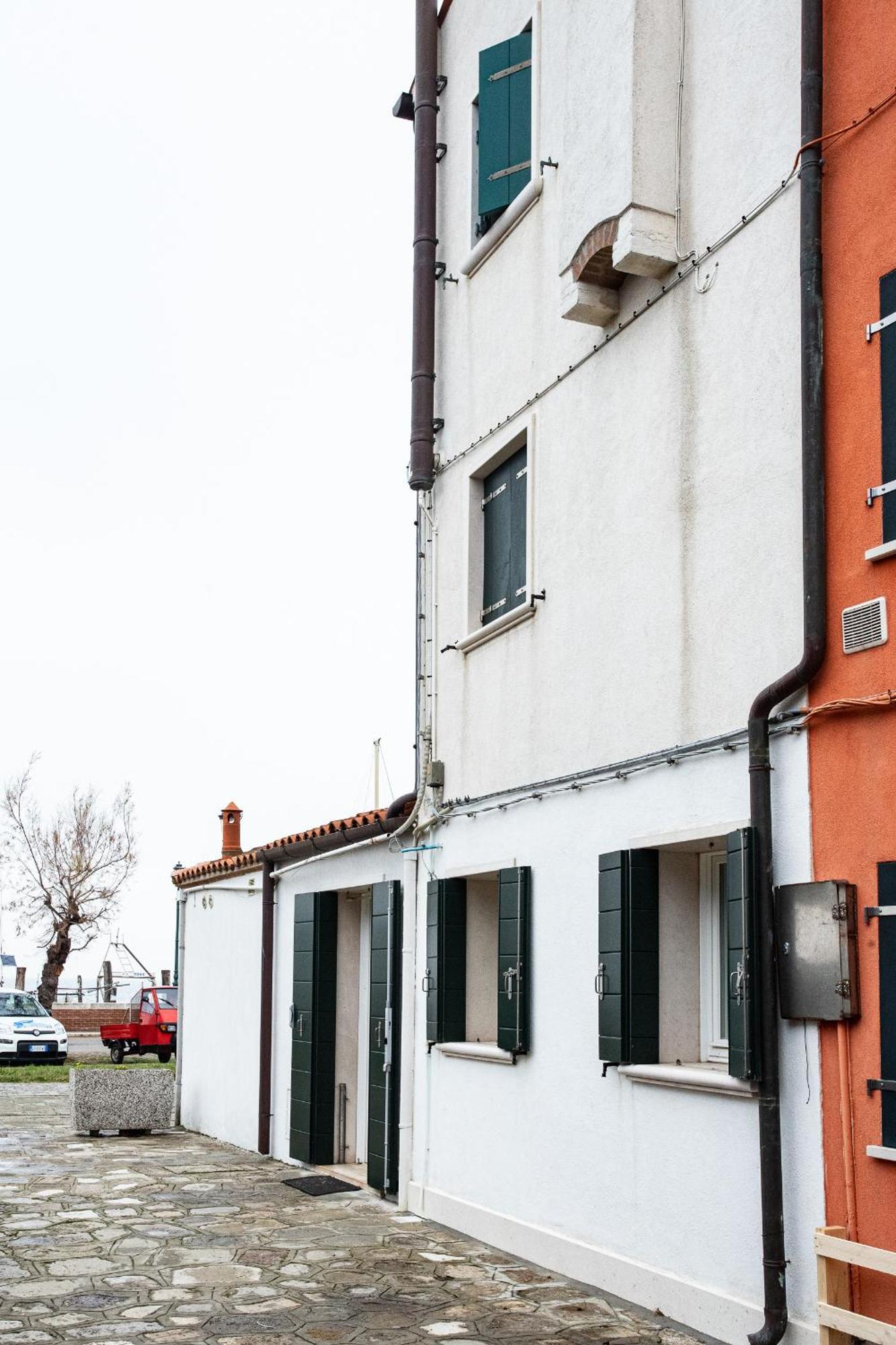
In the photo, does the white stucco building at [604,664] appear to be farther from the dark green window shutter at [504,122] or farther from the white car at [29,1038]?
the white car at [29,1038]

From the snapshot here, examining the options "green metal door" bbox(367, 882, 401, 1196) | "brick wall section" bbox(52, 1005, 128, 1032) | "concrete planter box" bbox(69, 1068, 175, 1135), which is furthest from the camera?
"brick wall section" bbox(52, 1005, 128, 1032)

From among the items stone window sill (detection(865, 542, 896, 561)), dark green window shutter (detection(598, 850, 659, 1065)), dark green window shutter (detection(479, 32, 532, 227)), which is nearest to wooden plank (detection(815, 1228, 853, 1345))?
dark green window shutter (detection(598, 850, 659, 1065))

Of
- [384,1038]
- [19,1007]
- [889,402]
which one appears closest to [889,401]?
[889,402]

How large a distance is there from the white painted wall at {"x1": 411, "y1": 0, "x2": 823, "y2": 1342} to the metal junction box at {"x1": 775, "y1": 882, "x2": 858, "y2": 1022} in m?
0.15

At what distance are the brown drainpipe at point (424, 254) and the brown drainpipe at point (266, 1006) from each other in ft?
17.6

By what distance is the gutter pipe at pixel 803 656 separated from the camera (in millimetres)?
6891

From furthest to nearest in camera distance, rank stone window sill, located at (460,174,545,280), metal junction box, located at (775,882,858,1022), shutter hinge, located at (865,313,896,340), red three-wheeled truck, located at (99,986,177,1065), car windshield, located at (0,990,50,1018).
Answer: car windshield, located at (0,990,50,1018), red three-wheeled truck, located at (99,986,177,1065), stone window sill, located at (460,174,545,280), shutter hinge, located at (865,313,896,340), metal junction box, located at (775,882,858,1022)

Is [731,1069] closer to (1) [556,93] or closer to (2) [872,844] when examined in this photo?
(2) [872,844]

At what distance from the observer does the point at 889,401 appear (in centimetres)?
674

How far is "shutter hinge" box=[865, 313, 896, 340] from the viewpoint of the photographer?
677cm

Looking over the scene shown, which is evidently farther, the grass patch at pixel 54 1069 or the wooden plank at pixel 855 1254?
the grass patch at pixel 54 1069

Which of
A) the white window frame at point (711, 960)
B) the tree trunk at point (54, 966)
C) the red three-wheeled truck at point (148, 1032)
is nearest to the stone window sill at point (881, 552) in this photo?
the white window frame at point (711, 960)

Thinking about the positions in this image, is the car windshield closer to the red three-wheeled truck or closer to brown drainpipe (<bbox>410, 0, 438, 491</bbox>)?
the red three-wheeled truck

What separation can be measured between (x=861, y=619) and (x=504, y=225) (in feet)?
18.3
